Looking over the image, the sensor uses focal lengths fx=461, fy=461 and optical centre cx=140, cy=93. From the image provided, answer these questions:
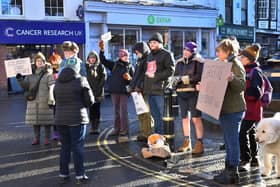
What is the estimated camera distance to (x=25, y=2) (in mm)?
22344

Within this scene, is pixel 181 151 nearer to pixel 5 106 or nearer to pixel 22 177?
pixel 22 177

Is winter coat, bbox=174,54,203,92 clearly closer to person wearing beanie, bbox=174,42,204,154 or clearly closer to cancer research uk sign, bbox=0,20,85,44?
person wearing beanie, bbox=174,42,204,154

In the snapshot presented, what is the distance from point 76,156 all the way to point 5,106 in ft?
37.0

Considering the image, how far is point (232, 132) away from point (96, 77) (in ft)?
13.9

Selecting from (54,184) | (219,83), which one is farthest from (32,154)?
(219,83)

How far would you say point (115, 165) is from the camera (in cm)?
741

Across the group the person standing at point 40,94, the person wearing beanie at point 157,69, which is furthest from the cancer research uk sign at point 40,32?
the person wearing beanie at point 157,69

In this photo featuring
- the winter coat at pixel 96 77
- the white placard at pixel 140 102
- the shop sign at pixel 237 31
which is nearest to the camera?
the white placard at pixel 140 102

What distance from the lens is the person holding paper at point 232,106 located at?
5.99 metres

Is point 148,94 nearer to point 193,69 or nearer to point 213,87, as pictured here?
point 193,69

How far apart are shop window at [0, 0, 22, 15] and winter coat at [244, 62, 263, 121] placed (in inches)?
685

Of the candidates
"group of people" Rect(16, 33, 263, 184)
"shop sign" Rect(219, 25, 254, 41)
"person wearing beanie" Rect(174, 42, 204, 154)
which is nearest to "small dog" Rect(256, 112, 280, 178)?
"group of people" Rect(16, 33, 263, 184)

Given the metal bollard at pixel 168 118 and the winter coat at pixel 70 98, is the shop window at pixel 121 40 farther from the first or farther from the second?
the winter coat at pixel 70 98

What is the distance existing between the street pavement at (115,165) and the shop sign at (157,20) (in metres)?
17.8
